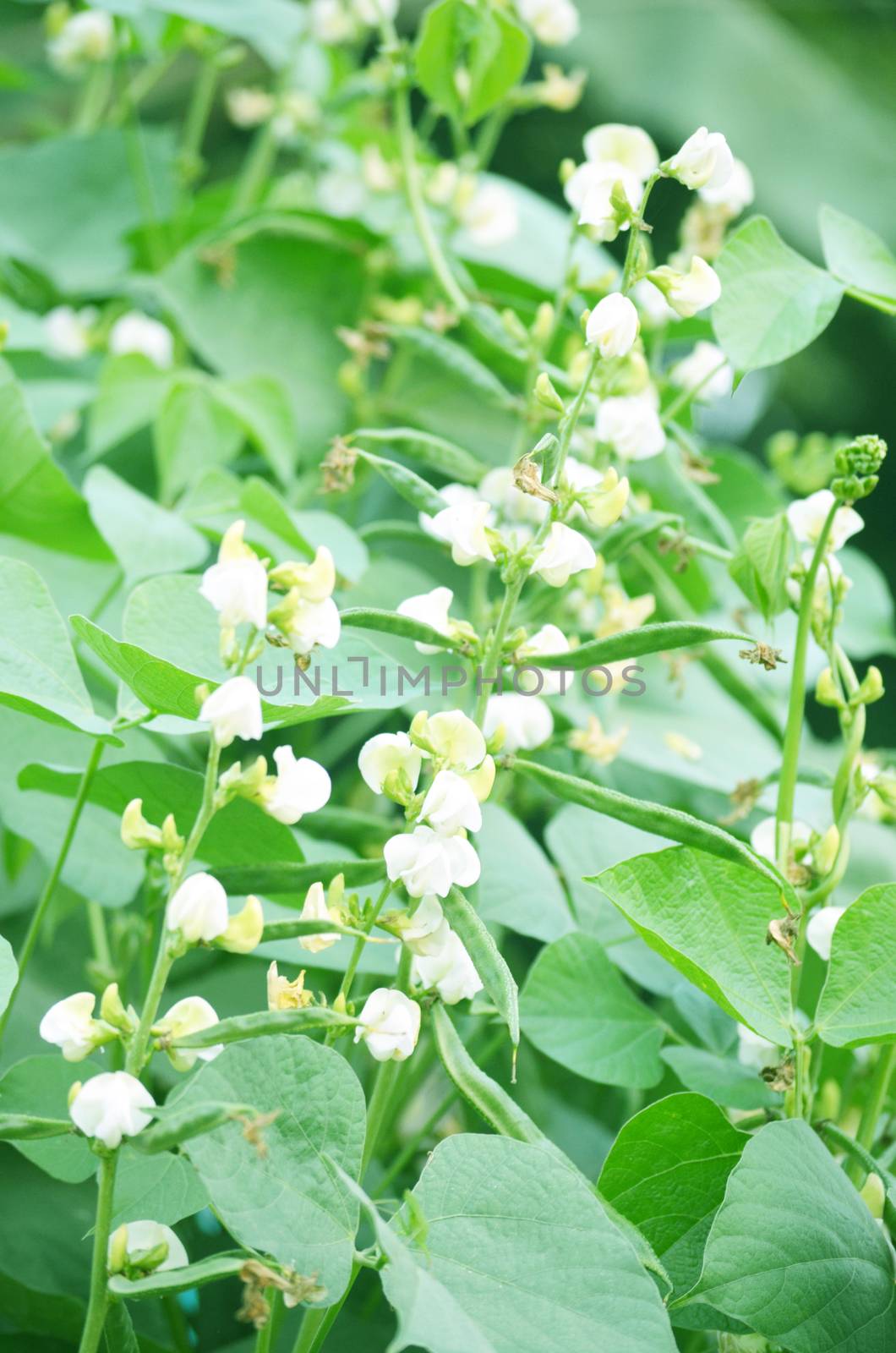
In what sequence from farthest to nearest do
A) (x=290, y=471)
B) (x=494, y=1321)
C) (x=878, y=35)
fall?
(x=878, y=35) → (x=290, y=471) → (x=494, y=1321)

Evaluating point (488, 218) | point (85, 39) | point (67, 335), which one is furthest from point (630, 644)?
point (85, 39)

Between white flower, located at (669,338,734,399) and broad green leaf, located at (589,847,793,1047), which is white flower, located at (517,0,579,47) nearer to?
white flower, located at (669,338,734,399)

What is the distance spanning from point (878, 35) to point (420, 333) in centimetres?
112

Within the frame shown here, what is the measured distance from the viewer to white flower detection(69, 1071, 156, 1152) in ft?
0.88

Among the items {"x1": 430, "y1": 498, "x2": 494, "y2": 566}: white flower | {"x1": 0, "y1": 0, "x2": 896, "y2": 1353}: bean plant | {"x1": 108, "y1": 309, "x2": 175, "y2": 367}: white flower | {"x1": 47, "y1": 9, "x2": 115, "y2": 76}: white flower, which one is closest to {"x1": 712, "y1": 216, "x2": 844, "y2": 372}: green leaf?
{"x1": 0, "y1": 0, "x2": 896, "y2": 1353}: bean plant

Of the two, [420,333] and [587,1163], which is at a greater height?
[420,333]

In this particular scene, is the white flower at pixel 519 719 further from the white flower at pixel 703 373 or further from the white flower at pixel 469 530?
the white flower at pixel 703 373

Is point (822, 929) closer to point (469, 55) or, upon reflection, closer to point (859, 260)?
point (859, 260)

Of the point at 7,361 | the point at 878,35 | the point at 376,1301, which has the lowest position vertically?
the point at 376,1301

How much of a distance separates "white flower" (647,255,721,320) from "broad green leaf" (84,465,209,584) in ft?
0.63

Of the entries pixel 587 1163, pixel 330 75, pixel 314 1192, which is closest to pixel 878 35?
pixel 330 75

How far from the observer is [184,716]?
0.33 meters

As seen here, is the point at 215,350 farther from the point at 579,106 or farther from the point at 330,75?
the point at 579,106

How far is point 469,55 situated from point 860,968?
405 mm
